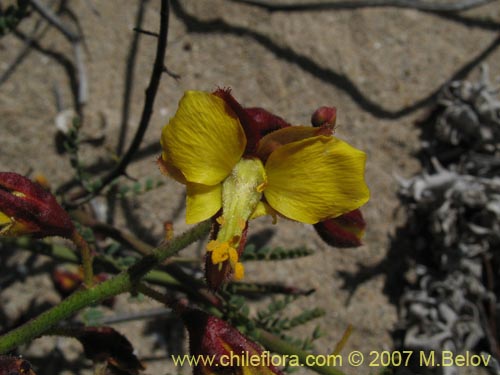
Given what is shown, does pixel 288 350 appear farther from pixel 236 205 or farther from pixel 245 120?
pixel 245 120

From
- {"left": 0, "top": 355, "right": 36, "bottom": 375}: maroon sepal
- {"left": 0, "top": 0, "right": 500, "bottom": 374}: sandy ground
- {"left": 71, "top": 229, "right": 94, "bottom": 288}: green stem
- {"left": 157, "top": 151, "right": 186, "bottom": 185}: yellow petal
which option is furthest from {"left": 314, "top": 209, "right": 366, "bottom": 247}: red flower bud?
{"left": 0, "top": 0, "right": 500, "bottom": 374}: sandy ground

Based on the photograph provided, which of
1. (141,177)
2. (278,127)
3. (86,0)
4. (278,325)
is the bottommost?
(278,325)

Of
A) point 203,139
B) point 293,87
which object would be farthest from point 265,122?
point 293,87

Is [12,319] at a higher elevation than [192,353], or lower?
lower

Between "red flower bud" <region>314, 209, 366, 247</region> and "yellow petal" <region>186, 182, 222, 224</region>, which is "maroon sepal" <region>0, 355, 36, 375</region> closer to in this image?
"yellow petal" <region>186, 182, 222, 224</region>

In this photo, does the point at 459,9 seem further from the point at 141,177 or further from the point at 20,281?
the point at 20,281

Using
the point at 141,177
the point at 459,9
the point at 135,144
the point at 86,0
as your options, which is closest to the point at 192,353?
the point at 135,144

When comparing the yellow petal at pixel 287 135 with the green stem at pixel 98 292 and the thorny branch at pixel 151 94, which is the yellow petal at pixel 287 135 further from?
the thorny branch at pixel 151 94
